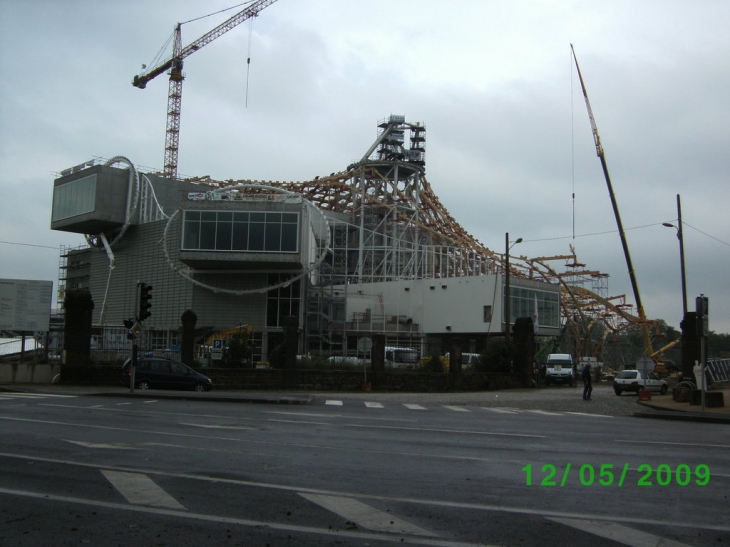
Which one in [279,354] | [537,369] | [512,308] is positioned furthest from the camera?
[512,308]

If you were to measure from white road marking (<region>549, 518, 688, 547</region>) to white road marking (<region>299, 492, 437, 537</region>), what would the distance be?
A: 1517 millimetres

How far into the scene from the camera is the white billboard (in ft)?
107

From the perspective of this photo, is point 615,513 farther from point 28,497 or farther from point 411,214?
point 411,214

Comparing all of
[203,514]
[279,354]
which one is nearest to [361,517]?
[203,514]

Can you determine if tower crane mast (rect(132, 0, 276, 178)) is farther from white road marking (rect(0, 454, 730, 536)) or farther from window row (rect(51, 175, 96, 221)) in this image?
white road marking (rect(0, 454, 730, 536))

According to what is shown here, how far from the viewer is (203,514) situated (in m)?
7.32

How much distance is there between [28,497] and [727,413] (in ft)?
64.4

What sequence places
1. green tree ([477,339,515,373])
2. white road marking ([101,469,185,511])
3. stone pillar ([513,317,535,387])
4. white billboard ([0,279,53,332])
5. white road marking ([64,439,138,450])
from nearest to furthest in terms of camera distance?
1. white road marking ([101,469,185,511])
2. white road marking ([64,439,138,450])
3. white billboard ([0,279,53,332])
4. green tree ([477,339,515,373])
5. stone pillar ([513,317,535,387])

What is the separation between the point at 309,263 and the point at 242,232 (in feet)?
20.5

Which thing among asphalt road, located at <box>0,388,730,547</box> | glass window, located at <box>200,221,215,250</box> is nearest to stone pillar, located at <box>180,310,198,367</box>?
asphalt road, located at <box>0,388,730,547</box>

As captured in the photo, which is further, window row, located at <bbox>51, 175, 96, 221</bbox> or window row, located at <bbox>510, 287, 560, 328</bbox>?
window row, located at <bbox>51, 175, 96, 221</bbox>

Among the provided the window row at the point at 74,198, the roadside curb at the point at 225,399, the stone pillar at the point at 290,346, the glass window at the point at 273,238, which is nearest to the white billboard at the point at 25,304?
the roadside curb at the point at 225,399

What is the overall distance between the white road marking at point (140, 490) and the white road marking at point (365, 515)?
4.88 ft

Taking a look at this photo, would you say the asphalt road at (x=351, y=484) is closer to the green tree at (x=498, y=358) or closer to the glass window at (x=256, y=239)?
the green tree at (x=498, y=358)
